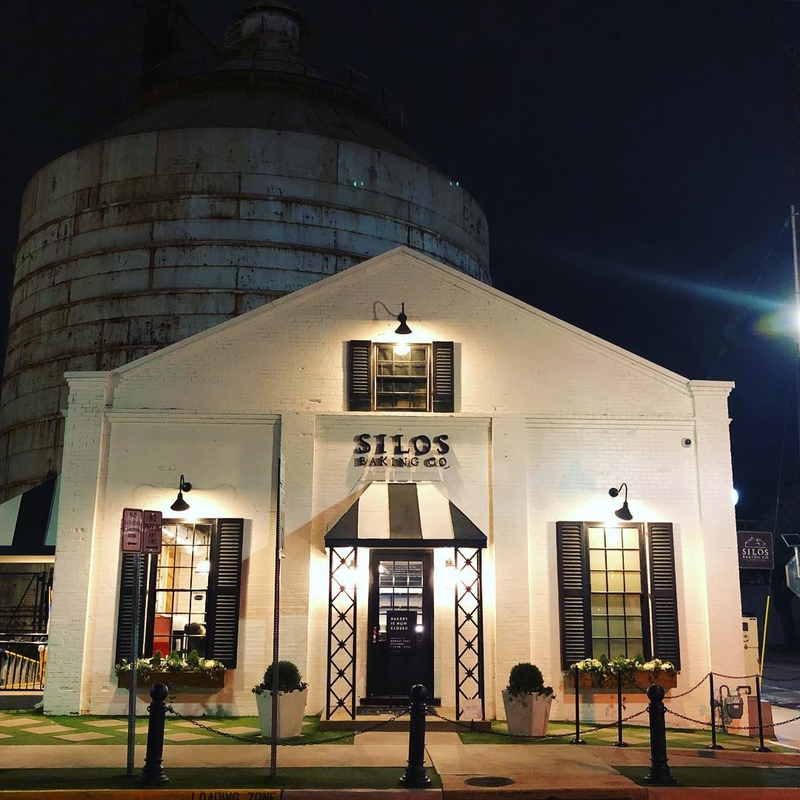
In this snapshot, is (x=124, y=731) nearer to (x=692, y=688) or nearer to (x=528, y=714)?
(x=528, y=714)

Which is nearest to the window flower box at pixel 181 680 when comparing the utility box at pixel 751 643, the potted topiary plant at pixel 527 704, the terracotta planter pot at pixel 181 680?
the terracotta planter pot at pixel 181 680

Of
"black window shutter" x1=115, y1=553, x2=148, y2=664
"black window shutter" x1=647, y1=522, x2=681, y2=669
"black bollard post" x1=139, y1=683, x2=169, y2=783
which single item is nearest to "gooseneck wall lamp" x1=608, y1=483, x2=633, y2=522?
"black window shutter" x1=647, y1=522, x2=681, y2=669

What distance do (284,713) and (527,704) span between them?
3.60m

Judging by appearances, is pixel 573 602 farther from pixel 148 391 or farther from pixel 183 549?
pixel 148 391

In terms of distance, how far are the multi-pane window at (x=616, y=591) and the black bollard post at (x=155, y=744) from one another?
7930mm

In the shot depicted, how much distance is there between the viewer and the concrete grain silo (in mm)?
24547

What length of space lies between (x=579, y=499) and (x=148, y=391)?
796 cm

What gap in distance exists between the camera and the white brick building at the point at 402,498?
14.8m

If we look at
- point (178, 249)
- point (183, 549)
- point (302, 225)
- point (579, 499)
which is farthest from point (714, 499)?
point (178, 249)

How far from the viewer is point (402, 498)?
595 inches

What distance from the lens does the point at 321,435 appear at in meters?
15.7

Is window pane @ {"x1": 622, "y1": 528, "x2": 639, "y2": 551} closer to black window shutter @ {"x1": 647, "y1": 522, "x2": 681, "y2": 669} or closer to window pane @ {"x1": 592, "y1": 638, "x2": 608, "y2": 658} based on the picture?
black window shutter @ {"x1": 647, "y1": 522, "x2": 681, "y2": 669}

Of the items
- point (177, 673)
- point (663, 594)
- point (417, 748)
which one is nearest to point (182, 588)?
point (177, 673)

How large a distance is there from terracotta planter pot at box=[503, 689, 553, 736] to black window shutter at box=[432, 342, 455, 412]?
5.19 m
